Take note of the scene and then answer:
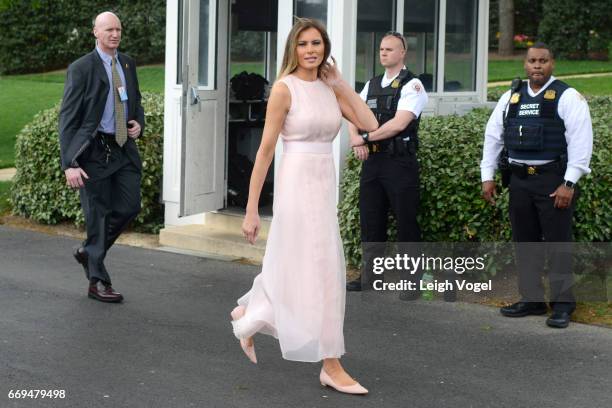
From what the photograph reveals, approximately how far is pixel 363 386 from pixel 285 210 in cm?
104

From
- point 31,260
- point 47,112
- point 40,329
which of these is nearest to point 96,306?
point 40,329

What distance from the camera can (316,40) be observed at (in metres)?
6.02

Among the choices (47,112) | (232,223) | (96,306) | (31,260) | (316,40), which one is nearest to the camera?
(316,40)

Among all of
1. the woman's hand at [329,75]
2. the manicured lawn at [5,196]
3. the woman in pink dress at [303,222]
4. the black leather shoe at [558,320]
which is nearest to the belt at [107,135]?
the woman in pink dress at [303,222]

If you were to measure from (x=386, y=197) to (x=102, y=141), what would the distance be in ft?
6.82

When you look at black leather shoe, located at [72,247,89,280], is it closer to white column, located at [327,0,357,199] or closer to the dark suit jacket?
the dark suit jacket

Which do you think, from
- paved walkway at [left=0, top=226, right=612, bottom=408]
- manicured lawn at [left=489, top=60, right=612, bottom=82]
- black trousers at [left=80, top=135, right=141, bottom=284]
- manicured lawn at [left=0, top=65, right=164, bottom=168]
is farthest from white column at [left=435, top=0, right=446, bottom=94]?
manicured lawn at [left=489, top=60, right=612, bottom=82]

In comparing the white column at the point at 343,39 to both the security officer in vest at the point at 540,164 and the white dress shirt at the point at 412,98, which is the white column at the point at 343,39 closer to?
the white dress shirt at the point at 412,98

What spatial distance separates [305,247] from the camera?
6102 mm

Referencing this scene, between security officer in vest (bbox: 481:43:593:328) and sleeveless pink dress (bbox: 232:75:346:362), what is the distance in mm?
1769

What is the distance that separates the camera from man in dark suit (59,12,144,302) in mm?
8016

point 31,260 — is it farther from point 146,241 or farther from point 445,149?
point 445,149

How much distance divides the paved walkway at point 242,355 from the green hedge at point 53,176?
2186mm

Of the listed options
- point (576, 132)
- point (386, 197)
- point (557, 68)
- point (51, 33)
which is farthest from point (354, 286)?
point (51, 33)
